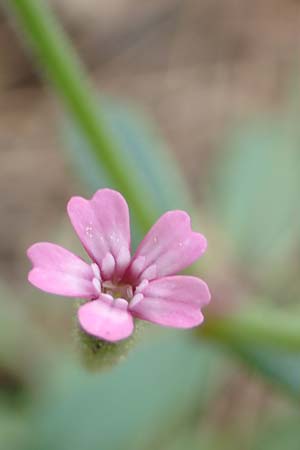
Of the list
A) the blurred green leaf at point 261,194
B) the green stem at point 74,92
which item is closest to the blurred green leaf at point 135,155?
the blurred green leaf at point 261,194

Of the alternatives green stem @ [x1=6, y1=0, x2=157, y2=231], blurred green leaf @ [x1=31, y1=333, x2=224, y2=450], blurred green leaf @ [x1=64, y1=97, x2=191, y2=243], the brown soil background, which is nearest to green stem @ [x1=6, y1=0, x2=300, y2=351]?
green stem @ [x1=6, y1=0, x2=157, y2=231]

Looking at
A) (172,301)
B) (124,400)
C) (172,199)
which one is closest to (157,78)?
(172,199)

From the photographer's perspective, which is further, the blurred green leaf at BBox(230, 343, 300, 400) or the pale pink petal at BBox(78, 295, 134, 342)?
the blurred green leaf at BBox(230, 343, 300, 400)

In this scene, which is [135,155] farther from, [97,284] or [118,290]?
[97,284]

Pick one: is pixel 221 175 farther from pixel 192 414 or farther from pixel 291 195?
pixel 192 414

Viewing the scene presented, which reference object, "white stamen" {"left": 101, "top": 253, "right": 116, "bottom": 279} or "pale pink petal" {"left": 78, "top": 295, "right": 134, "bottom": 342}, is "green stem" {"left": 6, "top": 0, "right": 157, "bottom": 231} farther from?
"pale pink petal" {"left": 78, "top": 295, "right": 134, "bottom": 342}

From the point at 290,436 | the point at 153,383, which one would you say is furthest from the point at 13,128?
the point at 290,436

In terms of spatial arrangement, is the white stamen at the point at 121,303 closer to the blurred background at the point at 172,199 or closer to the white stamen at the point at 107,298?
the white stamen at the point at 107,298
